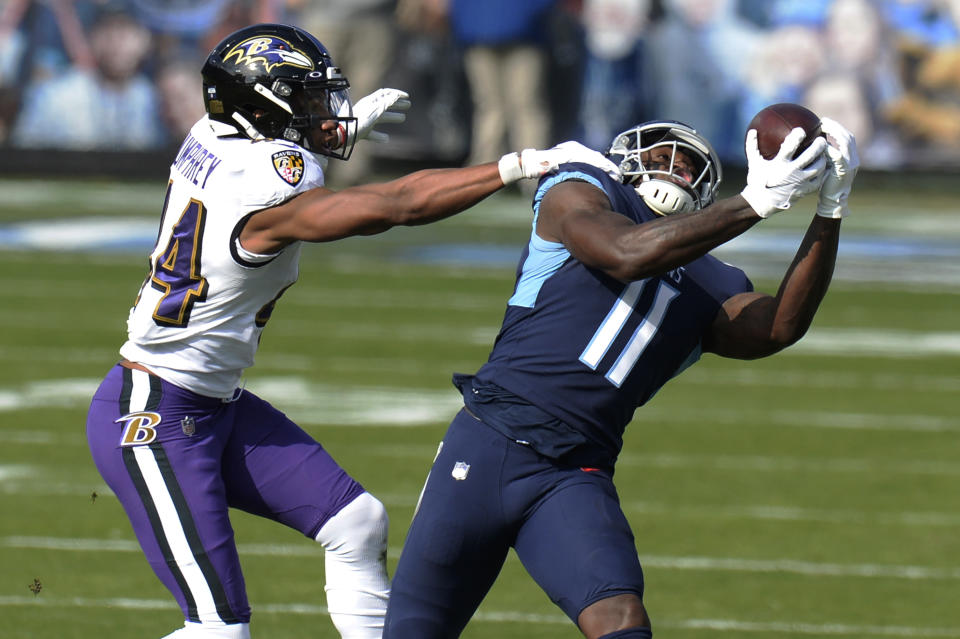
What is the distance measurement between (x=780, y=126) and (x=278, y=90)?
4.23ft

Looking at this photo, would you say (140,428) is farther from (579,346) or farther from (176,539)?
(579,346)

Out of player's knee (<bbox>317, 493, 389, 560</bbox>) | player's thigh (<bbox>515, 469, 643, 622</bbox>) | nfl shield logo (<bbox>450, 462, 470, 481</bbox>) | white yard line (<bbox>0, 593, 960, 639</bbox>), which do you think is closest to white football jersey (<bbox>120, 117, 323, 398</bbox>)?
player's knee (<bbox>317, 493, 389, 560</bbox>)

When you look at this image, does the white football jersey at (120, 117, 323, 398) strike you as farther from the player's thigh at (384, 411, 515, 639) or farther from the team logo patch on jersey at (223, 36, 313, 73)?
the player's thigh at (384, 411, 515, 639)

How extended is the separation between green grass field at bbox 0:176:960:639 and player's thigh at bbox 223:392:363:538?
1072 millimetres

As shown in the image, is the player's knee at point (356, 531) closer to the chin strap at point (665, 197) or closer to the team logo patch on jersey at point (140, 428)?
the team logo patch on jersey at point (140, 428)

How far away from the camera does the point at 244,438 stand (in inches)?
182

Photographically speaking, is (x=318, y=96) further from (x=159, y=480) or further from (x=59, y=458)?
(x=59, y=458)

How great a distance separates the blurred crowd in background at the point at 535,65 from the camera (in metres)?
17.7

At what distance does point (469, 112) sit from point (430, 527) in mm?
14828

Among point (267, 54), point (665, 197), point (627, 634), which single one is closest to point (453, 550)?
point (627, 634)

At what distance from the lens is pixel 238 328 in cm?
446

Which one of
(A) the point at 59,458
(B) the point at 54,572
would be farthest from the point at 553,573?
(A) the point at 59,458

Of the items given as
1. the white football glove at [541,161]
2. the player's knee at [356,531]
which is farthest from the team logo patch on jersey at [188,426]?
the white football glove at [541,161]

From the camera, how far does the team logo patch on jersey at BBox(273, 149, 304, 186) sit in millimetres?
4262
